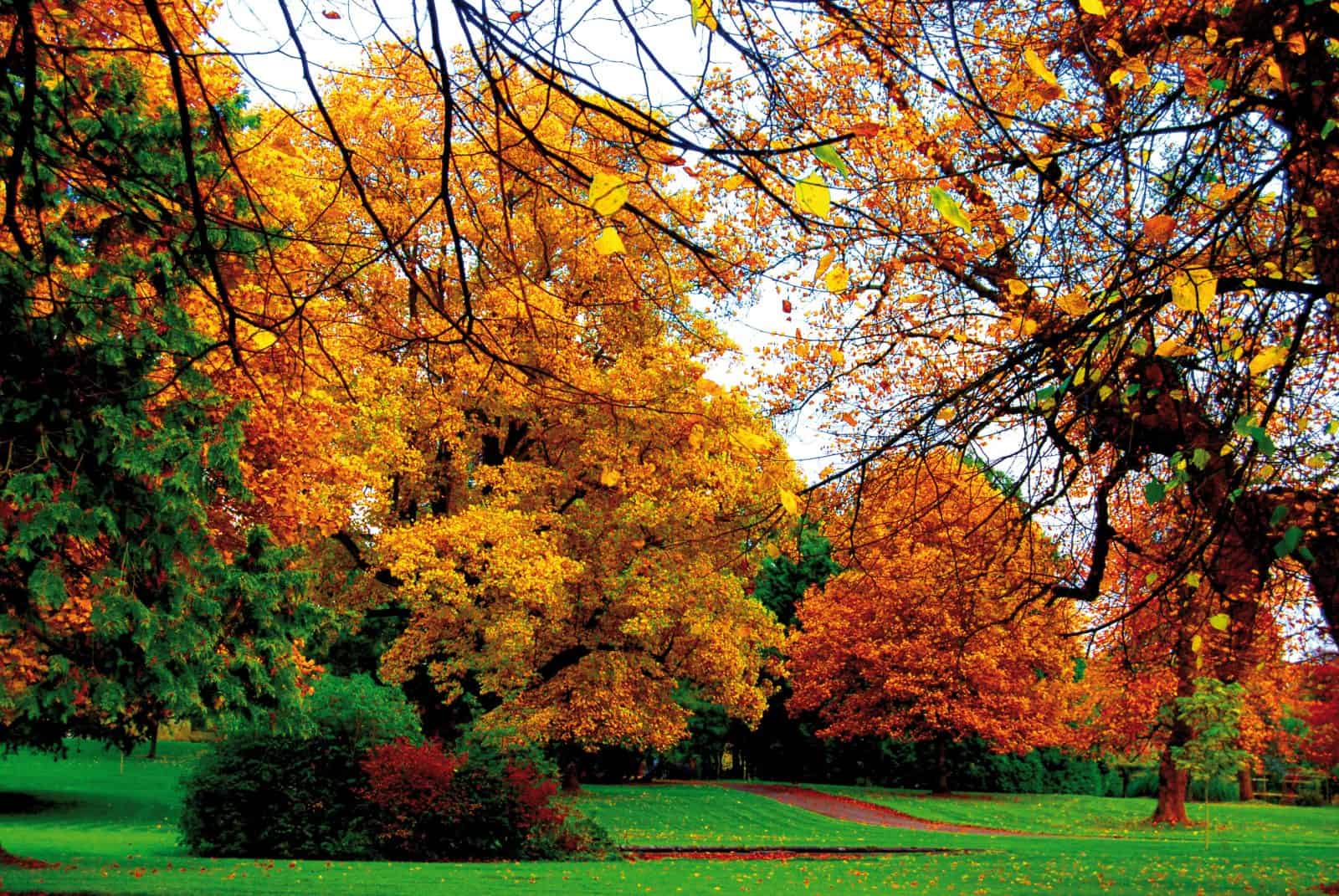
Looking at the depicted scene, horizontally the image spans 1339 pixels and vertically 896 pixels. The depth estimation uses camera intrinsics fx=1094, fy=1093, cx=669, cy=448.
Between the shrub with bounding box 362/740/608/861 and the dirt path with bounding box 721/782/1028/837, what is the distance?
10885 millimetres

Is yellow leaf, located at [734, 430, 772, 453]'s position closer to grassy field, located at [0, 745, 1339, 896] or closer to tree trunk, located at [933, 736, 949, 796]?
grassy field, located at [0, 745, 1339, 896]

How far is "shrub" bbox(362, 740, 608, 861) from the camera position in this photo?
13.7 metres

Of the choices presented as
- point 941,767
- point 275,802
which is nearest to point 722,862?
point 275,802

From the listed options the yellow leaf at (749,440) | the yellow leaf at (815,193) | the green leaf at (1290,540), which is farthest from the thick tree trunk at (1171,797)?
the yellow leaf at (815,193)

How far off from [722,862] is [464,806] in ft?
12.2

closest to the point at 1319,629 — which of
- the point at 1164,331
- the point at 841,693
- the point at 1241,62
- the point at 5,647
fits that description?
the point at 1164,331

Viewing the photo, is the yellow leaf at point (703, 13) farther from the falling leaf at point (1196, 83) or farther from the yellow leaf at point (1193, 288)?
the falling leaf at point (1196, 83)

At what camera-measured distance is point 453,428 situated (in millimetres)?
18406

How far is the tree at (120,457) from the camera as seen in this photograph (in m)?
6.68

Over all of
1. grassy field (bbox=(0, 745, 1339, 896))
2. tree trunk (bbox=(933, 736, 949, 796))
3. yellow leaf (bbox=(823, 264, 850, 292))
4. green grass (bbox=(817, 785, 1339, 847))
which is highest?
yellow leaf (bbox=(823, 264, 850, 292))

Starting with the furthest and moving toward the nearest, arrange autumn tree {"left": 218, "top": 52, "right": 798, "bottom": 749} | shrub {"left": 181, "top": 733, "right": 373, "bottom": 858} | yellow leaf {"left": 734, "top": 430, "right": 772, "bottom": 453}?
1. autumn tree {"left": 218, "top": 52, "right": 798, "bottom": 749}
2. shrub {"left": 181, "top": 733, "right": 373, "bottom": 858}
3. yellow leaf {"left": 734, "top": 430, "right": 772, "bottom": 453}

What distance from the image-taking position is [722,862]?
15219mm

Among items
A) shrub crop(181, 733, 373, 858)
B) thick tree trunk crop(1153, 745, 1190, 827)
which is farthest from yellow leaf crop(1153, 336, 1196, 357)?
thick tree trunk crop(1153, 745, 1190, 827)

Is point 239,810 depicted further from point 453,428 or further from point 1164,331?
point 1164,331
